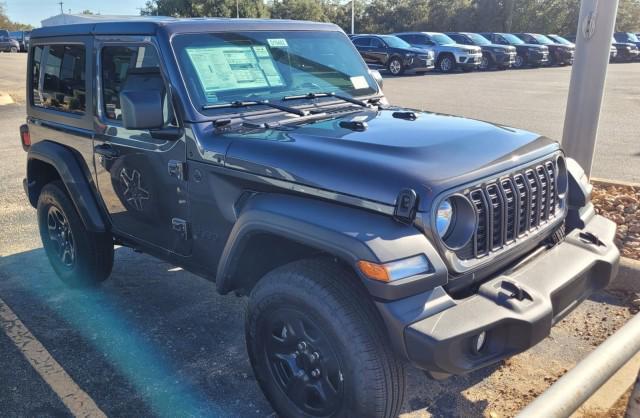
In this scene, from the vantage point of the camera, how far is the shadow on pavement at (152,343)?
124 inches

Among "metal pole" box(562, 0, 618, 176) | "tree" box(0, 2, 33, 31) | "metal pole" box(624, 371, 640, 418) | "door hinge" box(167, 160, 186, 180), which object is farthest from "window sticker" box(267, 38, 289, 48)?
"tree" box(0, 2, 33, 31)

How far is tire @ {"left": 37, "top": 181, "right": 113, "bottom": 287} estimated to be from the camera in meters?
4.27

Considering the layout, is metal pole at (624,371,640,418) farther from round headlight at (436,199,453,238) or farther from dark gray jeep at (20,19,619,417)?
round headlight at (436,199,453,238)

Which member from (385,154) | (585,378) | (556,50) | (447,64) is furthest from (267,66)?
(556,50)

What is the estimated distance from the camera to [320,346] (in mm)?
2576

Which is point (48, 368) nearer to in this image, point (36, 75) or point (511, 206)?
point (36, 75)

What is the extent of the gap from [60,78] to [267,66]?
172 cm

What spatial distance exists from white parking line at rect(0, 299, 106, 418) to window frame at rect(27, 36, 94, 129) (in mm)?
1438

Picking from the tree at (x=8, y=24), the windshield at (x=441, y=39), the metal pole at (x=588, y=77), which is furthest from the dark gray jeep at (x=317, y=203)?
the tree at (x=8, y=24)

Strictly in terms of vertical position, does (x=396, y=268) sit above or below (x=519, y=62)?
above

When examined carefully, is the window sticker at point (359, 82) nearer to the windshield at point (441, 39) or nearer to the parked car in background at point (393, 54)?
the parked car in background at point (393, 54)

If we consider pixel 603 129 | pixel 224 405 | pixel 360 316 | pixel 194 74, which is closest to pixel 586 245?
pixel 360 316

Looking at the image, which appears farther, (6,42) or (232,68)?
(6,42)

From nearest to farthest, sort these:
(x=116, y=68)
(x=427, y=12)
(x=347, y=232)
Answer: (x=347, y=232) < (x=116, y=68) < (x=427, y=12)
